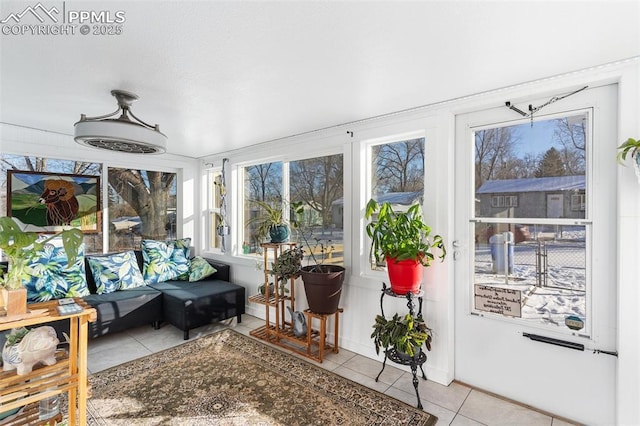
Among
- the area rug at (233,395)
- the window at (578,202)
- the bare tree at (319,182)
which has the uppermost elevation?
the bare tree at (319,182)

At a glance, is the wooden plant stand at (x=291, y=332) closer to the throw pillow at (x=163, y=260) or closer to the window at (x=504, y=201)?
the throw pillow at (x=163, y=260)

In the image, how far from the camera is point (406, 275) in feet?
7.23

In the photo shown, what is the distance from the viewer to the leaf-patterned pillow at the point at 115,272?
3.27 m

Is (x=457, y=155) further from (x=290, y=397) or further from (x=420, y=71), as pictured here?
(x=290, y=397)

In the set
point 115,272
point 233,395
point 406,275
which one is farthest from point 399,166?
point 115,272

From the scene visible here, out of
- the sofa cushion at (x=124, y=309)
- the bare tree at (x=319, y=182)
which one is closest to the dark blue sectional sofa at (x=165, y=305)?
the sofa cushion at (x=124, y=309)

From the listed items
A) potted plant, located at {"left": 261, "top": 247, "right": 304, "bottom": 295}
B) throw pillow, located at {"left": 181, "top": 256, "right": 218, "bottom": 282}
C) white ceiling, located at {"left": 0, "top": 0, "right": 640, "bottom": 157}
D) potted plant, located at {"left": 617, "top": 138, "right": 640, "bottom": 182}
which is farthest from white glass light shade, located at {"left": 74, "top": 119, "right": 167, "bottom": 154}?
potted plant, located at {"left": 617, "top": 138, "right": 640, "bottom": 182}

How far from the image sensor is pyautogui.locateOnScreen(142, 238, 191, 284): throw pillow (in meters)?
3.75

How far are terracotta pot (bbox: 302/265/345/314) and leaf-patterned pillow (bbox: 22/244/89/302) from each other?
2.16m

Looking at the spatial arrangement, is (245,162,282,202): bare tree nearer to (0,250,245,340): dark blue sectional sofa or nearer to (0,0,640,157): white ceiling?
(0,250,245,340): dark blue sectional sofa

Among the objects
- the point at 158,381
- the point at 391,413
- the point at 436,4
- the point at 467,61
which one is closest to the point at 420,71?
the point at 467,61

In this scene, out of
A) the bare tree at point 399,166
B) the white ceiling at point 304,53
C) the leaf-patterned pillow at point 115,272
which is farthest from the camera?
the leaf-patterned pillow at point 115,272

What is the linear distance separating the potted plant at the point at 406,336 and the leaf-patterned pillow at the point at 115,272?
288 cm

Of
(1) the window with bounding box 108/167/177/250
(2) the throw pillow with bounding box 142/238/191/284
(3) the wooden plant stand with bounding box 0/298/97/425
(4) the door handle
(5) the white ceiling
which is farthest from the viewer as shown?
(1) the window with bounding box 108/167/177/250
